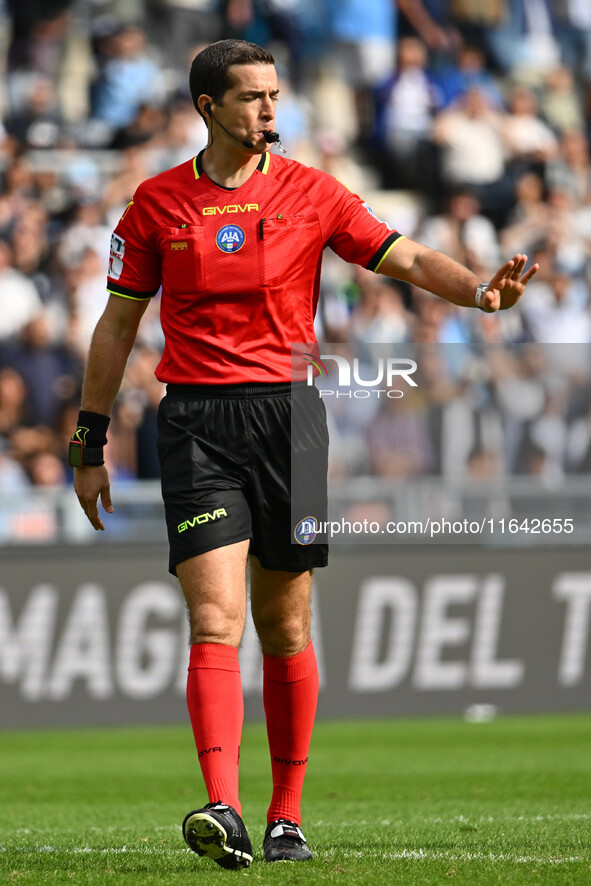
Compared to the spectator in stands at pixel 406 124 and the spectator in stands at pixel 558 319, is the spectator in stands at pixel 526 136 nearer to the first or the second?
the spectator in stands at pixel 406 124

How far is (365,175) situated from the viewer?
1554 centimetres

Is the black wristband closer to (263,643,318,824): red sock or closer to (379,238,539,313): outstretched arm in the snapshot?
(263,643,318,824): red sock

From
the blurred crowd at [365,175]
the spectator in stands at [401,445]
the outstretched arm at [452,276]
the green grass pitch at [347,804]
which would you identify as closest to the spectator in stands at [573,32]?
the blurred crowd at [365,175]

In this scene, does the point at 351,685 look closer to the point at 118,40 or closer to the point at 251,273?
the point at 251,273

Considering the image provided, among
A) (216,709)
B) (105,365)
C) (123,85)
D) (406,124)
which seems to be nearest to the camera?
(216,709)

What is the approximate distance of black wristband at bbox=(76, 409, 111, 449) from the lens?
479cm

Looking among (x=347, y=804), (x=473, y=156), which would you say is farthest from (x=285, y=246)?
(x=473, y=156)

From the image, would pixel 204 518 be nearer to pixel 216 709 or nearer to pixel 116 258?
pixel 216 709

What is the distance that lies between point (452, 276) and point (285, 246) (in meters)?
0.54

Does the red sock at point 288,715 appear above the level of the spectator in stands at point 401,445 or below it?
below

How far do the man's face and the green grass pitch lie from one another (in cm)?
225

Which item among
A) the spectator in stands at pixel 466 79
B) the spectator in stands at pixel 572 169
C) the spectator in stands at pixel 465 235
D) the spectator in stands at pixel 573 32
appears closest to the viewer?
the spectator in stands at pixel 465 235

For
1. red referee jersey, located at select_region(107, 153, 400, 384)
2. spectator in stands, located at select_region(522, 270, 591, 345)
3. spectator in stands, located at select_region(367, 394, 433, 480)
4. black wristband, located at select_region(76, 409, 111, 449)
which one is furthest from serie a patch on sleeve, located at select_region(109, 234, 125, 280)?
spectator in stands, located at select_region(522, 270, 591, 345)

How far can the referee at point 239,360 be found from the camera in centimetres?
446
